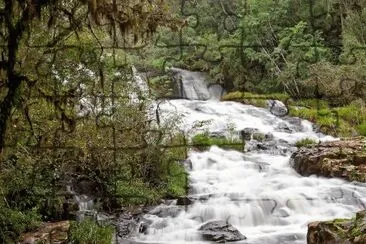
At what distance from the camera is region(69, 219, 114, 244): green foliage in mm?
6684

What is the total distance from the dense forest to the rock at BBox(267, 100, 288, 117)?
0.39 meters

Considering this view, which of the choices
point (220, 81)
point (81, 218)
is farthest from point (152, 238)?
point (220, 81)

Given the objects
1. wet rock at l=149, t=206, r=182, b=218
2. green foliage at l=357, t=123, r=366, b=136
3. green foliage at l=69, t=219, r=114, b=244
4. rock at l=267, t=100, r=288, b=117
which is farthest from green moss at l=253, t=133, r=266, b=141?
green foliage at l=69, t=219, r=114, b=244

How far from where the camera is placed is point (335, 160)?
10.8m

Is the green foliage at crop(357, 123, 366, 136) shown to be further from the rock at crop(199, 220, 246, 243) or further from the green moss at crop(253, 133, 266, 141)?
the rock at crop(199, 220, 246, 243)

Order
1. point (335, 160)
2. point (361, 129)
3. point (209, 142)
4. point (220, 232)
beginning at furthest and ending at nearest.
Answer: point (361, 129) → point (209, 142) → point (335, 160) → point (220, 232)

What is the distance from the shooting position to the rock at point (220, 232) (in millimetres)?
7309

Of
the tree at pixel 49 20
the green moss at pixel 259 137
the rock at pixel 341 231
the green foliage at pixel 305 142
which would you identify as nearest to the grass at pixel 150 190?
the rock at pixel 341 231

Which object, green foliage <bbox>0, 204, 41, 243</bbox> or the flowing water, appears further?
the flowing water

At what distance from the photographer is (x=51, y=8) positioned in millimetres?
3654

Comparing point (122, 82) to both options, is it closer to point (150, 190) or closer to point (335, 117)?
point (150, 190)

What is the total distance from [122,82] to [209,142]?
13.5 ft

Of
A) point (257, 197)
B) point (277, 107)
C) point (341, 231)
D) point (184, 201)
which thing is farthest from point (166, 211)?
point (277, 107)

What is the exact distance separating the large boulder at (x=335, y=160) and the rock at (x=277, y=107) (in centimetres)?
420
